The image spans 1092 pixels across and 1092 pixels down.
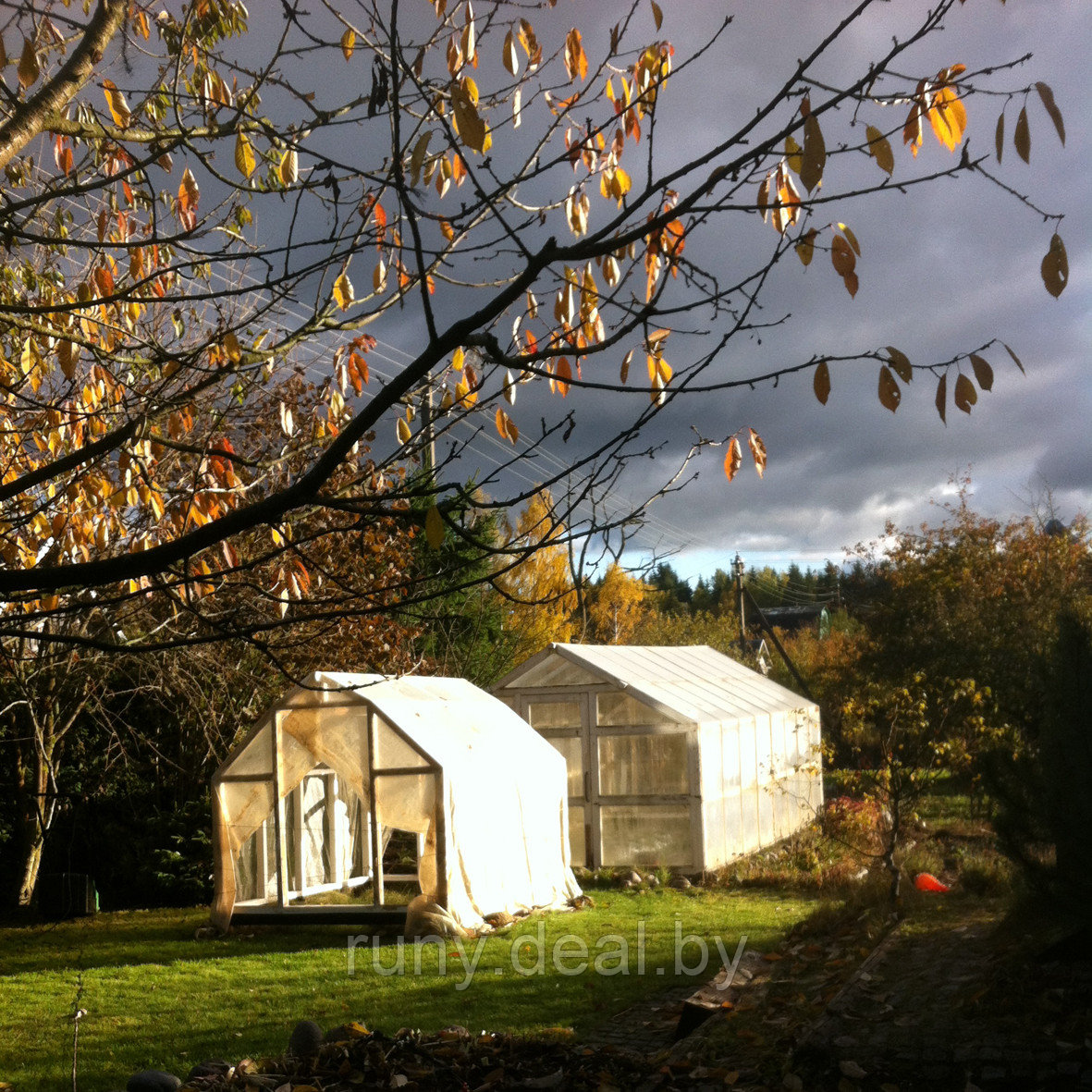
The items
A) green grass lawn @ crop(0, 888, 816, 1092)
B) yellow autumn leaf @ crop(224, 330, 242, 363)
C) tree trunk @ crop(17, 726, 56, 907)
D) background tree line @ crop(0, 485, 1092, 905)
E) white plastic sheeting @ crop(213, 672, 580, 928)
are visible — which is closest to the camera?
yellow autumn leaf @ crop(224, 330, 242, 363)

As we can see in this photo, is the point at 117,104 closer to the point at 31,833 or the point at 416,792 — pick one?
the point at 416,792

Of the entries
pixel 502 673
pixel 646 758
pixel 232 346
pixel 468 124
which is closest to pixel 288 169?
pixel 232 346

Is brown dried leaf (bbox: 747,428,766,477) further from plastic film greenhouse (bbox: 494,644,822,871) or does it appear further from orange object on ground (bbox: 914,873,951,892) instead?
plastic film greenhouse (bbox: 494,644,822,871)

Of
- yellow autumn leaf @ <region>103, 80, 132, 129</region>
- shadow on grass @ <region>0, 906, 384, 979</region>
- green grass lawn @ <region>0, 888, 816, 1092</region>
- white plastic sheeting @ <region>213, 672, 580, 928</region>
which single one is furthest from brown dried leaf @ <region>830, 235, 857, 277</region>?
shadow on grass @ <region>0, 906, 384, 979</region>

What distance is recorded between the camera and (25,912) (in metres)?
13.4

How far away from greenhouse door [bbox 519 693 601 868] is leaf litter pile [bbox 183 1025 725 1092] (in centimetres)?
882

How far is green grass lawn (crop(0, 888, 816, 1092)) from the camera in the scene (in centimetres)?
696

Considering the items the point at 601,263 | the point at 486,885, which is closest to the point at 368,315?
the point at 601,263

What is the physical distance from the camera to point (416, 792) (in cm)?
1070

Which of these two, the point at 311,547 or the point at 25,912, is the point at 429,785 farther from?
the point at 25,912

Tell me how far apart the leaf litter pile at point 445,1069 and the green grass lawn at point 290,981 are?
35.6 inches

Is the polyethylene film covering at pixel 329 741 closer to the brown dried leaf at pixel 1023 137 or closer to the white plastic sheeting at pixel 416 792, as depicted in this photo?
the white plastic sheeting at pixel 416 792

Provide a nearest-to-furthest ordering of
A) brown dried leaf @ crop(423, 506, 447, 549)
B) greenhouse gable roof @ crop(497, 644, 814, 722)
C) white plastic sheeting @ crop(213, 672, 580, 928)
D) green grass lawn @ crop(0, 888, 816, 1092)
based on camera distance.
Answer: brown dried leaf @ crop(423, 506, 447, 549) < green grass lawn @ crop(0, 888, 816, 1092) < white plastic sheeting @ crop(213, 672, 580, 928) < greenhouse gable roof @ crop(497, 644, 814, 722)

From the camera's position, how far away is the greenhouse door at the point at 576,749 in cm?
1483
